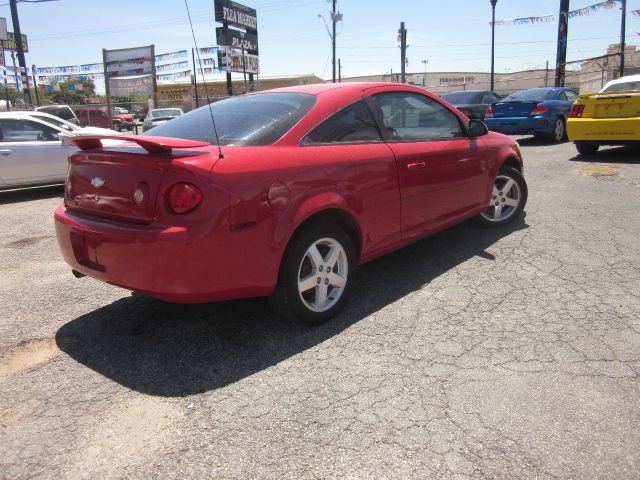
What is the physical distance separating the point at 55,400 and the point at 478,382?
2.15 metres

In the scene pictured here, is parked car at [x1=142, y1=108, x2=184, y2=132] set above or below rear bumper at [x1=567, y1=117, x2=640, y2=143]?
above

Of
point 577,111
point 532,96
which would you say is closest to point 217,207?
point 577,111

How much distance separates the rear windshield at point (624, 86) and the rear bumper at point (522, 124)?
72.8 inches

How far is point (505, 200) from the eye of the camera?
547 cm

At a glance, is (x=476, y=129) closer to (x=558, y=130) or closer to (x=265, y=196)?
(x=265, y=196)

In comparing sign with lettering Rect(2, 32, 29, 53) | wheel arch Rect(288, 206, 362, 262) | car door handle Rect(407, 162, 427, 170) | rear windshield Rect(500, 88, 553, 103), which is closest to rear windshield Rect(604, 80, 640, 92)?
rear windshield Rect(500, 88, 553, 103)

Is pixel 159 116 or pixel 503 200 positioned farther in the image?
pixel 159 116

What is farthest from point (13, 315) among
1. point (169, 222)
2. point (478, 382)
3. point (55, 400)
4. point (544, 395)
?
point (544, 395)

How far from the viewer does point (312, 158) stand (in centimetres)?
319

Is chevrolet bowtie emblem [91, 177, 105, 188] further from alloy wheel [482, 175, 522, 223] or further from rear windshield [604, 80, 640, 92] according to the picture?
rear windshield [604, 80, 640, 92]

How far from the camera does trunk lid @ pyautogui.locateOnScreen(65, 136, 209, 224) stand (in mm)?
2801

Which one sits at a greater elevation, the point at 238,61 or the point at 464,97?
the point at 238,61

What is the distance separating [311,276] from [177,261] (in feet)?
2.98

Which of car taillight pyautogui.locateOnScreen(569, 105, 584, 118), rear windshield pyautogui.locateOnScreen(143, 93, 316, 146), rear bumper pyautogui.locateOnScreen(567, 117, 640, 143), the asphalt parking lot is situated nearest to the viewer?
the asphalt parking lot
